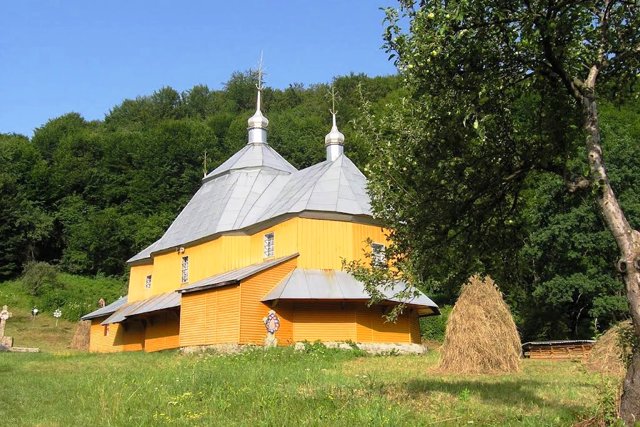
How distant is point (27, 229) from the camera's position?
5688 centimetres

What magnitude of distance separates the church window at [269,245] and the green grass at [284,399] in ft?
40.2

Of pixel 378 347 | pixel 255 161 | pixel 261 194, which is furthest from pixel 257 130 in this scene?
pixel 378 347

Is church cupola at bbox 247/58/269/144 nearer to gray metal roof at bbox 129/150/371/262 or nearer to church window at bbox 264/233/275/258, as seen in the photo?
gray metal roof at bbox 129/150/371/262

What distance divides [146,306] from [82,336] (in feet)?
33.7

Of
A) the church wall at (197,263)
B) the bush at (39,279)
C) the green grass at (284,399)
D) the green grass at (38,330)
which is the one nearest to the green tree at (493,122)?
the green grass at (284,399)

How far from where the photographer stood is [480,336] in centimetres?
1680

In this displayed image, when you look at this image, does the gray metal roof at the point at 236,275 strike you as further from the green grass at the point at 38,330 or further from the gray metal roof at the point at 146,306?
the green grass at the point at 38,330

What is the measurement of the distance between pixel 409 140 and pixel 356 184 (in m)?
18.7

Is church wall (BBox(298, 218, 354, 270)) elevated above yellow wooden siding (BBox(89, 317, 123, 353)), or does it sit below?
above

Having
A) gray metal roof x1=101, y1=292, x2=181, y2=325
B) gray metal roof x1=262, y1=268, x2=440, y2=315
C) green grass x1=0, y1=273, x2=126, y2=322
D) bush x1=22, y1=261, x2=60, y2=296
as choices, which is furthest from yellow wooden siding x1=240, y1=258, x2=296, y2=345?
bush x1=22, y1=261, x2=60, y2=296

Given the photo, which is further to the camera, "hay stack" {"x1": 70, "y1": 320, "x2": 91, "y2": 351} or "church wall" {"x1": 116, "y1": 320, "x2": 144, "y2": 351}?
"hay stack" {"x1": 70, "y1": 320, "x2": 91, "y2": 351}

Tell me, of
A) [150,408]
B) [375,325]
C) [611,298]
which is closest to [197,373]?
[150,408]

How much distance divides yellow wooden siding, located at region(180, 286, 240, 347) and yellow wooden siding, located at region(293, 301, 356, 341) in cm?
225

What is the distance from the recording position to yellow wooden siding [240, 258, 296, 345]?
23469mm
